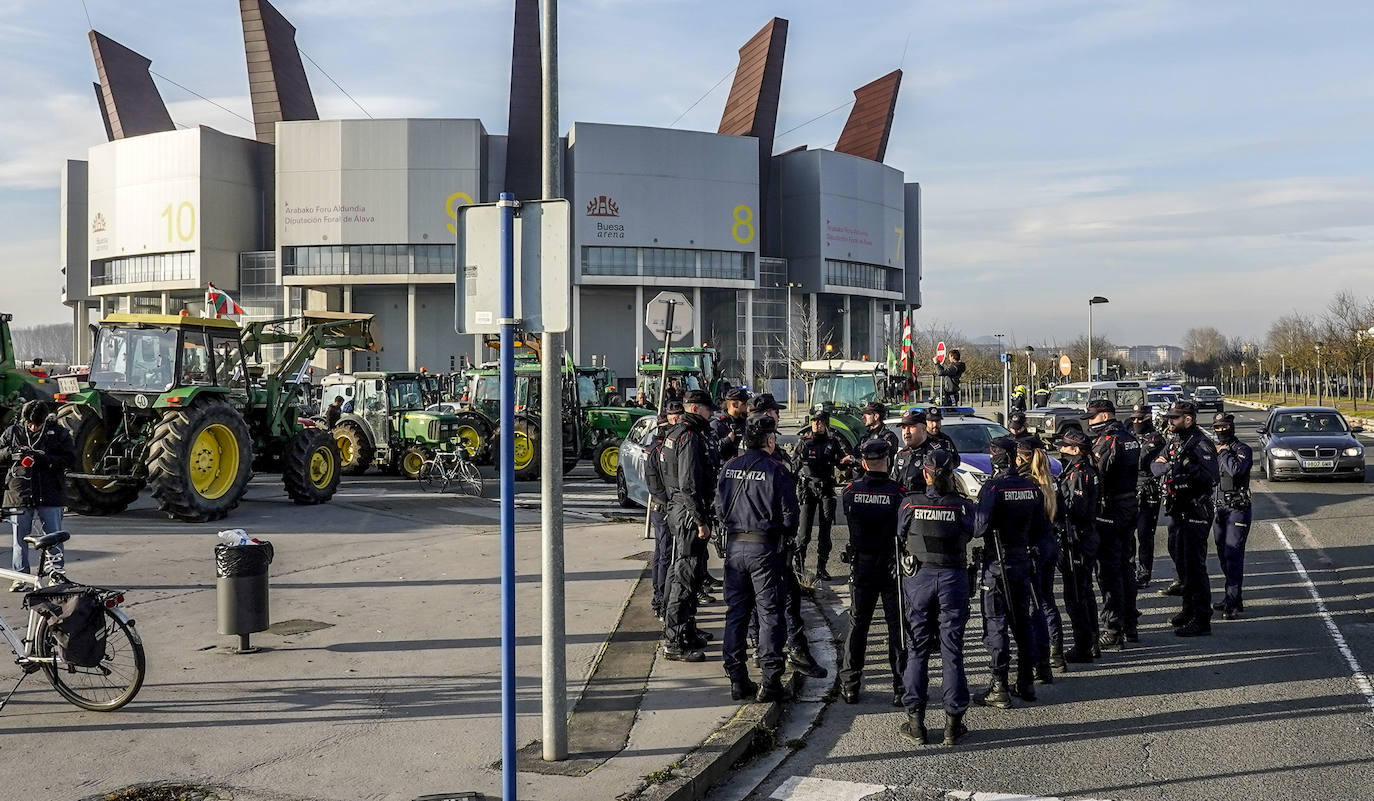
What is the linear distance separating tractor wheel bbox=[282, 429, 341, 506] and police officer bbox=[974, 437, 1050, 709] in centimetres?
1242

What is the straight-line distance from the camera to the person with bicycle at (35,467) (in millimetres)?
9891

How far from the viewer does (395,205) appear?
69875 millimetres

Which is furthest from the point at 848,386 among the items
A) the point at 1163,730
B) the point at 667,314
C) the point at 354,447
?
the point at 1163,730

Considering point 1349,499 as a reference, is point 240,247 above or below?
above

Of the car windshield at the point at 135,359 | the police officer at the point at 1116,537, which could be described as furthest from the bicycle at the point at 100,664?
the car windshield at the point at 135,359

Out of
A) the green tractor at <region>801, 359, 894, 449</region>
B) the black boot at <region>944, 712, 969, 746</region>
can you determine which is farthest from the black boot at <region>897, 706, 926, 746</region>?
the green tractor at <region>801, 359, 894, 449</region>

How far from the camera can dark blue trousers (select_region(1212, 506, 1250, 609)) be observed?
965 centimetres

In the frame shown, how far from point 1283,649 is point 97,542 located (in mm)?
12500

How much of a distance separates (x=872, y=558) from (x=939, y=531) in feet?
2.48

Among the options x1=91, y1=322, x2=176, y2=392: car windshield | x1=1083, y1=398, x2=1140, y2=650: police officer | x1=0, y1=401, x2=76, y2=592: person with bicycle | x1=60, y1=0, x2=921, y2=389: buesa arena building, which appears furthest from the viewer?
x1=60, y1=0, x2=921, y2=389: buesa arena building

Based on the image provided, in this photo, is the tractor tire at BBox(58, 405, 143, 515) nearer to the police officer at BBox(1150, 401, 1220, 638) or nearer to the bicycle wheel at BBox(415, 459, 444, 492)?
the bicycle wheel at BBox(415, 459, 444, 492)

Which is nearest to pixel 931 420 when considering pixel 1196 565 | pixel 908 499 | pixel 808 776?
pixel 1196 565

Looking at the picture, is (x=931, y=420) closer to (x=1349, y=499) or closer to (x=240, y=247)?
(x=1349, y=499)

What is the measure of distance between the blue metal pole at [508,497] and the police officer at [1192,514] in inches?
250
